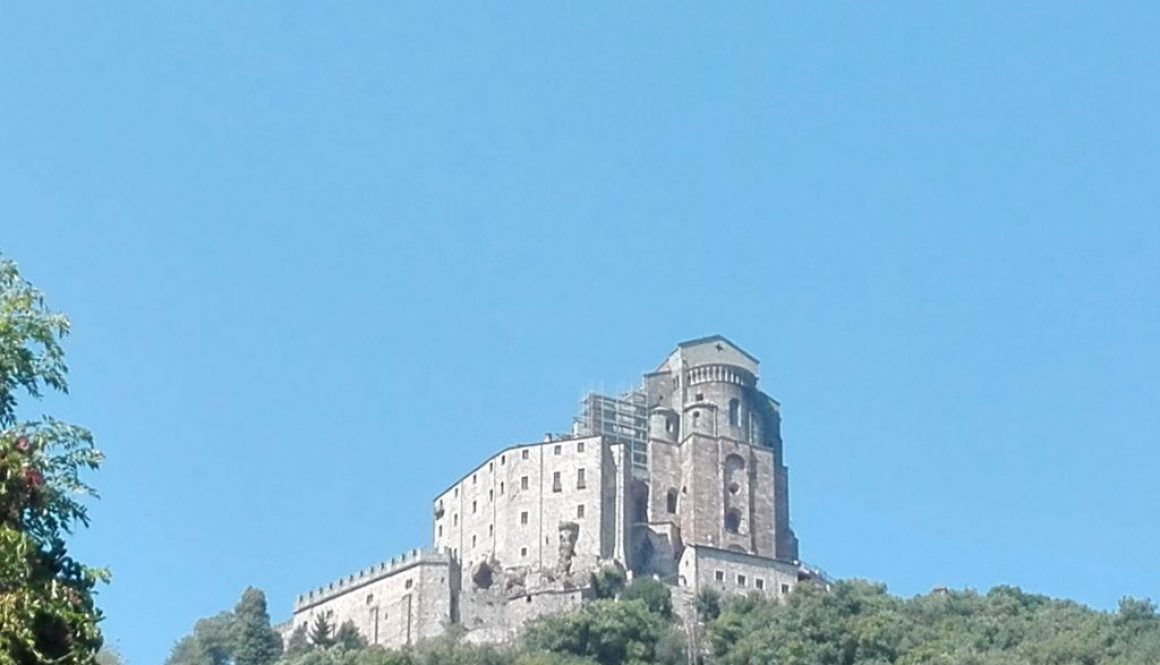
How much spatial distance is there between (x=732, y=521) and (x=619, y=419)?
847cm

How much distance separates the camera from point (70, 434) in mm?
19750

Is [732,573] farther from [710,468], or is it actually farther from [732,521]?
[710,468]

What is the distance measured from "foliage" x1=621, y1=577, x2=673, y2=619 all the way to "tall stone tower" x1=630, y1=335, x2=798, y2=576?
2778 millimetres

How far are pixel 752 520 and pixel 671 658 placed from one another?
39.8 feet

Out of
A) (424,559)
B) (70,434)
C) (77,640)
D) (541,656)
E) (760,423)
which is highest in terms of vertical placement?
(760,423)

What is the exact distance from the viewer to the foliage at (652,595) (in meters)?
86.3

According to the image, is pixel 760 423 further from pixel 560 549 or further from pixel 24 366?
pixel 24 366

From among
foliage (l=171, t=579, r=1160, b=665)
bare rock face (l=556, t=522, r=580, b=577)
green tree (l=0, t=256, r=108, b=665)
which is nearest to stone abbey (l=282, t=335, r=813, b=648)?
bare rock face (l=556, t=522, r=580, b=577)

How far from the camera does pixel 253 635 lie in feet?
290

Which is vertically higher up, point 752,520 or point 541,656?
point 752,520

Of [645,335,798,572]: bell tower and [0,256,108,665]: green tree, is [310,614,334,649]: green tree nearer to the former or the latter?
[645,335,798,572]: bell tower

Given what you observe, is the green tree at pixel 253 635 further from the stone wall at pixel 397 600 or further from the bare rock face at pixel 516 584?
the bare rock face at pixel 516 584

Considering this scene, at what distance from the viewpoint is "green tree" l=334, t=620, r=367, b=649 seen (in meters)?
86.9

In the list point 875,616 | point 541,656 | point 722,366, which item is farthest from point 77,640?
point 722,366
